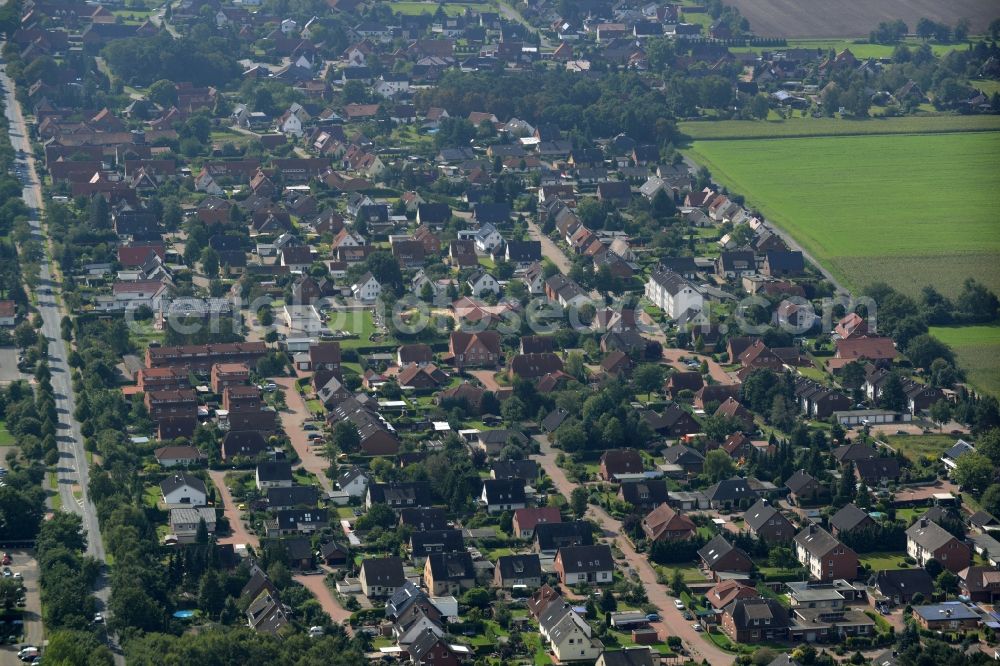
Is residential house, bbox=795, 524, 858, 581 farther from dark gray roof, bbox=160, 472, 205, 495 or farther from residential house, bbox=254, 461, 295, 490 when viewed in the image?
dark gray roof, bbox=160, 472, 205, 495

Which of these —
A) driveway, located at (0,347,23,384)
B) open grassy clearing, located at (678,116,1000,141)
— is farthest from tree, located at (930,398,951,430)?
open grassy clearing, located at (678,116,1000,141)

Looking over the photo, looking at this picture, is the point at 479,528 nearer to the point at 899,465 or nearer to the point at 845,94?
the point at 899,465

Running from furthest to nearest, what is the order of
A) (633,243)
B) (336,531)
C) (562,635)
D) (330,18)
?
(330,18) → (633,243) → (336,531) → (562,635)

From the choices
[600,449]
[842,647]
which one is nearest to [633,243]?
[600,449]

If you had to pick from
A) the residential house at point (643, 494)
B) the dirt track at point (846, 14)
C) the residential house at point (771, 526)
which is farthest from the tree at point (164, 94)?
the residential house at point (771, 526)

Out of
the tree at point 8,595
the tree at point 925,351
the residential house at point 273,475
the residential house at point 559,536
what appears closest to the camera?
the tree at point 8,595

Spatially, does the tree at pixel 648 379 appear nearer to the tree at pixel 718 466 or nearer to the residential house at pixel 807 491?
the tree at pixel 718 466
